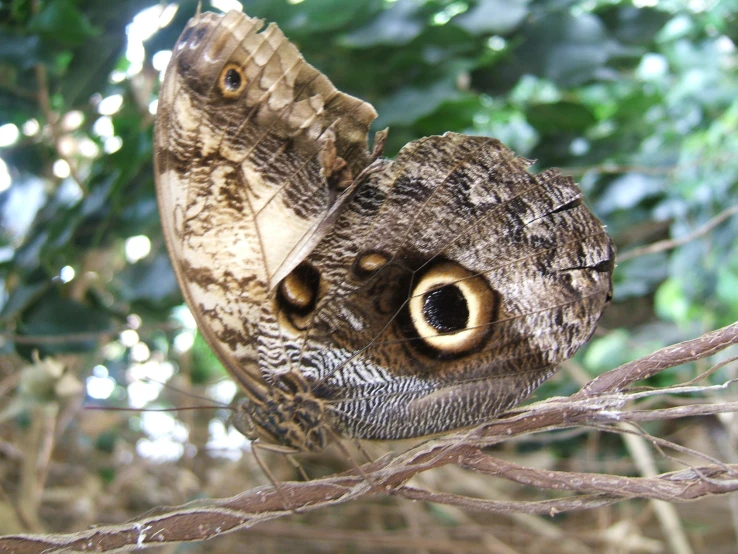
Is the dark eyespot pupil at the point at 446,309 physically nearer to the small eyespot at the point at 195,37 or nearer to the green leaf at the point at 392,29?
the small eyespot at the point at 195,37

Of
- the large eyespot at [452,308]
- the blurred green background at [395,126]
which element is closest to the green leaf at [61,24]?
the blurred green background at [395,126]

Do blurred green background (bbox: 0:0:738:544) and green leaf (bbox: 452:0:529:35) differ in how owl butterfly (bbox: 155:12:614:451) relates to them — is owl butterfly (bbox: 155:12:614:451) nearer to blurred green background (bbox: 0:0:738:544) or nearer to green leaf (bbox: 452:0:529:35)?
blurred green background (bbox: 0:0:738:544)

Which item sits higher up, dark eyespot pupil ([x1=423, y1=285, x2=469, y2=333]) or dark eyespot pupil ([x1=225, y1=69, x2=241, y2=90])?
dark eyespot pupil ([x1=225, y1=69, x2=241, y2=90])

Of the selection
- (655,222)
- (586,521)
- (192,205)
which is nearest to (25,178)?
(192,205)

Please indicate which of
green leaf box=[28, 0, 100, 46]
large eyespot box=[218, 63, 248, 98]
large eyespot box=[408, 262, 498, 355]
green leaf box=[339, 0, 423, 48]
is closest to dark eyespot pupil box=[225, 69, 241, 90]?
large eyespot box=[218, 63, 248, 98]

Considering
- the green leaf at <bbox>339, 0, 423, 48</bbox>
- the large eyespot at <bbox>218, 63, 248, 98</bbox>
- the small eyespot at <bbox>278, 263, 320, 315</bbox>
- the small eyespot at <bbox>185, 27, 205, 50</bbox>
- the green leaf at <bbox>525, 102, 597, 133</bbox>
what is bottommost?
the green leaf at <bbox>525, 102, 597, 133</bbox>

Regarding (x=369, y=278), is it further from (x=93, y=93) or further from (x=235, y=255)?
(x=93, y=93)

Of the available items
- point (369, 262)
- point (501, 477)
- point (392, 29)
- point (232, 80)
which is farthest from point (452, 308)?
point (392, 29)
